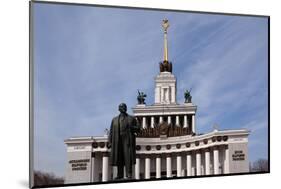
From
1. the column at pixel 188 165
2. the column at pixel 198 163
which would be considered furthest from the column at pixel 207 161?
the column at pixel 188 165

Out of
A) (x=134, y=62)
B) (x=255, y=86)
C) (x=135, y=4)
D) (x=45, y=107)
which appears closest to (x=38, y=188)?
(x=45, y=107)

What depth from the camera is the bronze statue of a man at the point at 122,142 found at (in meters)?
6.95

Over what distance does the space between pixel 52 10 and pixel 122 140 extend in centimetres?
196

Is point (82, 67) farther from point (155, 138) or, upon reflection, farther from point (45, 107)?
point (155, 138)

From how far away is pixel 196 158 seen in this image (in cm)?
742

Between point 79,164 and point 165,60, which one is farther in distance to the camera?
point 165,60

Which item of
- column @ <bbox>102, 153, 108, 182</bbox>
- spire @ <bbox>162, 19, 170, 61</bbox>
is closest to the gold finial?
spire @ <bbox>162, 19, 170, 61</bbox>

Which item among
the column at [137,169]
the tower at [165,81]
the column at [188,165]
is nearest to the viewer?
the column at [137,169]

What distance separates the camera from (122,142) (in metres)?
6.99

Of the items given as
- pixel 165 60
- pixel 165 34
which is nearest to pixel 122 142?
pixel 165 60

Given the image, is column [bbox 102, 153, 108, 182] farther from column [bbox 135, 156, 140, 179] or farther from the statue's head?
the statue's head

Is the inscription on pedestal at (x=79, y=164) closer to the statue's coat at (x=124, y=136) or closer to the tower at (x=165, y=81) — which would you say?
the statue's coat at (x=124, y=136)

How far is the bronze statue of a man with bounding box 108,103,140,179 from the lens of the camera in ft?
22.8

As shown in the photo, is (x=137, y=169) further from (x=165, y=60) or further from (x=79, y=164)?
(x=165, y=60)
